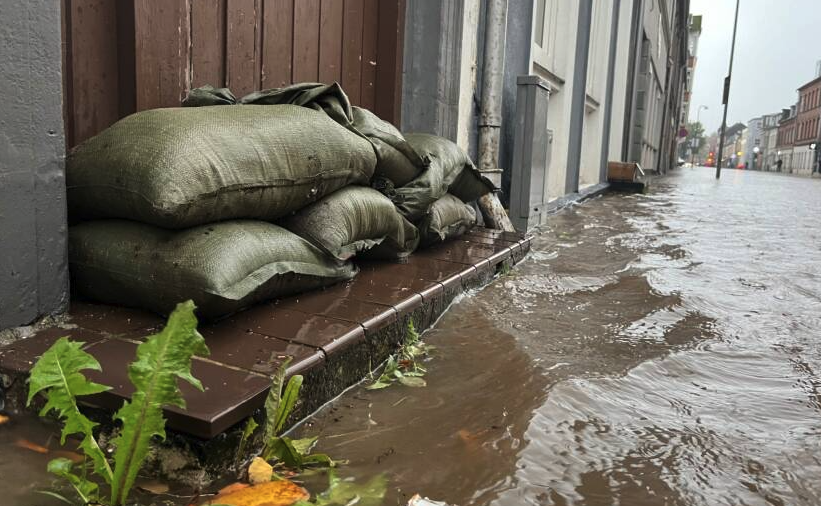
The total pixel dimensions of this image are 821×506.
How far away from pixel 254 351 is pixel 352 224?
31.8 inches

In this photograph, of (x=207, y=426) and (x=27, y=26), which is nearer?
(x=207, y=426)

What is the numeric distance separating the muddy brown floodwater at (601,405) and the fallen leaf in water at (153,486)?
0.59ft

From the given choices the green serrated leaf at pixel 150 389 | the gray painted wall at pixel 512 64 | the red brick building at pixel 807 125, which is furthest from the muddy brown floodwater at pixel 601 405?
the red brick building at pixel 807 125

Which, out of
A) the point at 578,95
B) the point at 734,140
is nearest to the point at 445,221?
the point at 578,95

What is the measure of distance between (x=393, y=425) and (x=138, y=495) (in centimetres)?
59

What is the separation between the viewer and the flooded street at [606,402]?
4.25 feet

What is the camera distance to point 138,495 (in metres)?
1.14

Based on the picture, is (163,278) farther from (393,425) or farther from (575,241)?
(575,241)

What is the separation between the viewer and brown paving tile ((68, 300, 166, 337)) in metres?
1.61

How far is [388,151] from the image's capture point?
2594 millimetres

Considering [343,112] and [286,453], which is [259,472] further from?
[343,112]

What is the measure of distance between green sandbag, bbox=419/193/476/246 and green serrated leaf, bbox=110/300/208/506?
197 cm

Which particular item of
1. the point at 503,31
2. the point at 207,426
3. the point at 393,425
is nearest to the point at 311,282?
the point at 393,425

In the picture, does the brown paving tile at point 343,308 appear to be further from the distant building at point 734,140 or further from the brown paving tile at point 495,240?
the distant building at point 734,140
